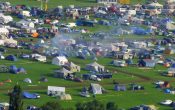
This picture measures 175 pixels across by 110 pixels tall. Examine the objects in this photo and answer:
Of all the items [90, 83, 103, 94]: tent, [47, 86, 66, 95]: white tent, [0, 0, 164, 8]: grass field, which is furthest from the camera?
[0, 0, 164, 8]: grass field

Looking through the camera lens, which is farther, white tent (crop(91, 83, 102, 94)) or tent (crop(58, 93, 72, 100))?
white tent (crop(91, 83, 102, 94))

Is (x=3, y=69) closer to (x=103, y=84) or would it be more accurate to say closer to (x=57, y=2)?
(x=103, y=84)

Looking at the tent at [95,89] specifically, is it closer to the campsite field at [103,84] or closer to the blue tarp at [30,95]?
the campsite field at [103,84]

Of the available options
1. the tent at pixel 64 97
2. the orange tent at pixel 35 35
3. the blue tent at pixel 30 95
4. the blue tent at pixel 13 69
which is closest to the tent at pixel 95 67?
the blue tent at pixel 13 69

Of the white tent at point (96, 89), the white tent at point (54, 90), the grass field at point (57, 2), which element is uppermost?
the white tent at point (54, 90)

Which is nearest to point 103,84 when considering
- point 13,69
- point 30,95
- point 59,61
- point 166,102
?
point 166,102

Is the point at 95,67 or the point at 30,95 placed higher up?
the point at 30,95

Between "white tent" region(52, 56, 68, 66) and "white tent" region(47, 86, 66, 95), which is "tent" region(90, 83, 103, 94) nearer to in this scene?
"white tent" region(47, 86, 66, 95)

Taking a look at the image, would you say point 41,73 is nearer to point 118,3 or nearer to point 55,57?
point 55,57

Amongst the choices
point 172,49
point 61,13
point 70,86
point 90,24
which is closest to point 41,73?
point 70,86

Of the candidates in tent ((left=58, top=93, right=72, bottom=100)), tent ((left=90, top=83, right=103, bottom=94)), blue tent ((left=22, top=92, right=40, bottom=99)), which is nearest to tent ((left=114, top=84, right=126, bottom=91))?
tent ((left=90, top=83, right=103, bottom=94))

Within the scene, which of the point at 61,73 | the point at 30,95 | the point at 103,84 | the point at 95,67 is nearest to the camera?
the point at 30,95

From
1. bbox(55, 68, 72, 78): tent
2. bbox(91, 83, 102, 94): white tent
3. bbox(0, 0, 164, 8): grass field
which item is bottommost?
bbox(0, 0, 164, 8): grass field
